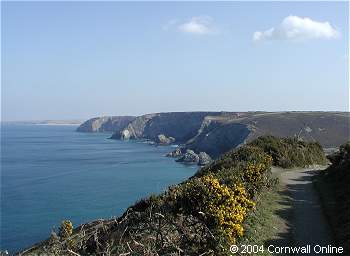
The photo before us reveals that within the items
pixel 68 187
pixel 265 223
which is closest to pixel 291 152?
pixel 265 223

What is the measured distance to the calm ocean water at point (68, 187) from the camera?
43406 millimetres

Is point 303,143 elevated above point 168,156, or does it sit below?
above

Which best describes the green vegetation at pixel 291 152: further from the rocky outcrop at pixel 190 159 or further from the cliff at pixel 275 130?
the cliff at pixel 275 130

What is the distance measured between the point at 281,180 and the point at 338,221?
782 cm

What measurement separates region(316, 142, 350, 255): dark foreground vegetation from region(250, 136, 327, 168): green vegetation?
2.94m

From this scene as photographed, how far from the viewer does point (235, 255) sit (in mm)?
9609

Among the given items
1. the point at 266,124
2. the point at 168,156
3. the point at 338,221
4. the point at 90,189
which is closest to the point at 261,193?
the point at 338,221

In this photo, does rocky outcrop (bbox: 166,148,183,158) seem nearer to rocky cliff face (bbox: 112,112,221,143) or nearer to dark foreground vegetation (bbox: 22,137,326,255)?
rocky cliff face (bbox: 112,112,221,143)

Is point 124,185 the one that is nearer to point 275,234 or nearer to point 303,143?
point 303,143

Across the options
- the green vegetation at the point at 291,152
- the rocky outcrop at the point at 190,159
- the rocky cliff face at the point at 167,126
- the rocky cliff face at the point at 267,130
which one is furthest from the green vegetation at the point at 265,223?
the rocky cliff face at the point at 167,126

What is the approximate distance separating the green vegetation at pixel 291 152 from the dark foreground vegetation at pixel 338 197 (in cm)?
294

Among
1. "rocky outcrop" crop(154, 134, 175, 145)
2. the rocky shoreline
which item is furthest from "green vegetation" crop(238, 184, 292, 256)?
"rocky outcrop" crop(154, 134, 175, 145)

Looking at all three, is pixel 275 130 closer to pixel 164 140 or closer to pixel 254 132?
pixel 254 132

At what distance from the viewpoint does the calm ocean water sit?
43406 millimetres
